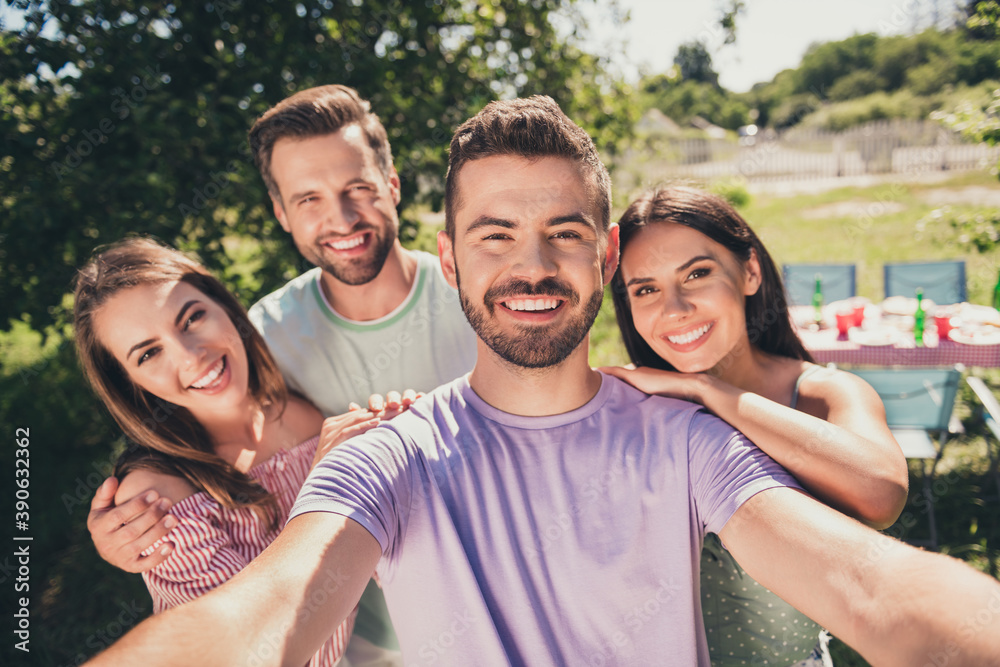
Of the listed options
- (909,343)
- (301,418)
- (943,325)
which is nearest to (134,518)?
(301,418)

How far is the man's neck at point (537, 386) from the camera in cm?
181

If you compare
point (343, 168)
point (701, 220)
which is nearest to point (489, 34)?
point (343, 168)

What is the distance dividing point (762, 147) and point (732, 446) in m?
19.7

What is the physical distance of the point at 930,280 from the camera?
6.03 m

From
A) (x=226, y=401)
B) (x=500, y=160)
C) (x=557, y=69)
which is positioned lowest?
(x=226, y=401)

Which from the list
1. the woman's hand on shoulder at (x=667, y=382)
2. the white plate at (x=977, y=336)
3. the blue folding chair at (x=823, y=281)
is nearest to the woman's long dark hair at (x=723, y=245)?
the woman's hand on shoulder at (x=667, y=382)

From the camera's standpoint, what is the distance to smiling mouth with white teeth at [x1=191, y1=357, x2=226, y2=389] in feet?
7.06

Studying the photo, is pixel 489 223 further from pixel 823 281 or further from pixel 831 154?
pixel 831 154

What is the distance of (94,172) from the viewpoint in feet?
12.2

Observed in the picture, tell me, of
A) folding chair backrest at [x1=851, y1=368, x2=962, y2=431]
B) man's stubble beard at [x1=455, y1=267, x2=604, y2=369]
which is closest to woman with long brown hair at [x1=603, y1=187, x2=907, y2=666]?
man's stubble beard at [x1=455, y1=267, x2=604, y2=369]

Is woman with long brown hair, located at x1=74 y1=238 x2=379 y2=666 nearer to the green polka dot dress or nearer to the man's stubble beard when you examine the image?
the man's stubble beard

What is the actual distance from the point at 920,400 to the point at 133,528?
4.26 metres

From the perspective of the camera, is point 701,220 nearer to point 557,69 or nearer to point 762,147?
point 557,69

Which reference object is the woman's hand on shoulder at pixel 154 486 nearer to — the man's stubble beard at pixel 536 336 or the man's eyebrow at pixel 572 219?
the man's stubble beard at pixel 536 336
